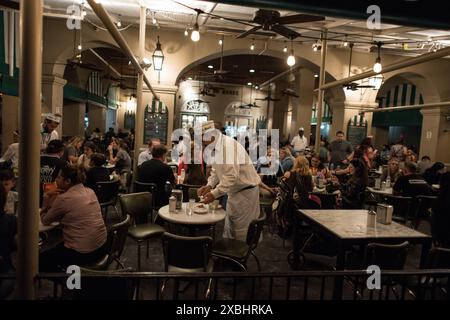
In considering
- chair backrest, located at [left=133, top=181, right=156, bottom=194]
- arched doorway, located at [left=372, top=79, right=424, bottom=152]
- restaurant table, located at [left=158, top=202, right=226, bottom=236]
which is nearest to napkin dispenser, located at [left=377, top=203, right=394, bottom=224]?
restaurant table, located at [left=158, top=202, right=226, bottom=236]

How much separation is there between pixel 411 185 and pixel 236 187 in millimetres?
3245

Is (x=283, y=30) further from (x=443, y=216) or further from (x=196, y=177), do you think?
(x=443, y=216)

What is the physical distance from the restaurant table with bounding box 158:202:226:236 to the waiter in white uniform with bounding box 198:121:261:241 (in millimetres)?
217

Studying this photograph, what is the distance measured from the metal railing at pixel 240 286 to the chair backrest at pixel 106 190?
1706 mm

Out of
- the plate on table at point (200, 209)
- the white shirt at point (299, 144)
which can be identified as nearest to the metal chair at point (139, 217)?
the plate on table at point (200, 209)

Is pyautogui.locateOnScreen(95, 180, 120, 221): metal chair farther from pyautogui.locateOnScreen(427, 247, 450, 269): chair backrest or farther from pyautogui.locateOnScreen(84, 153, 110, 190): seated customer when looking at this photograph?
pyautogui.locateOnScreen(427, 247, 450, 269): chair backrest

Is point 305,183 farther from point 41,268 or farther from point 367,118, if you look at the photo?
Answer: point 367,118

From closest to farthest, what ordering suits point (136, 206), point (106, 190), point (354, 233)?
point (354, 233)
point (136, 206)
point (106, 190)

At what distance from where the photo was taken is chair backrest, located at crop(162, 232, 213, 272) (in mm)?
2682

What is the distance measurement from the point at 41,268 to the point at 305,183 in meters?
3.34

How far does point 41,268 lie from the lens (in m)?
2.82

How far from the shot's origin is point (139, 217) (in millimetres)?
4254

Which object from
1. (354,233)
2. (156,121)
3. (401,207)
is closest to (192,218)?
(354,233)

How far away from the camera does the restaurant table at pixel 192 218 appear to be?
133 inches
